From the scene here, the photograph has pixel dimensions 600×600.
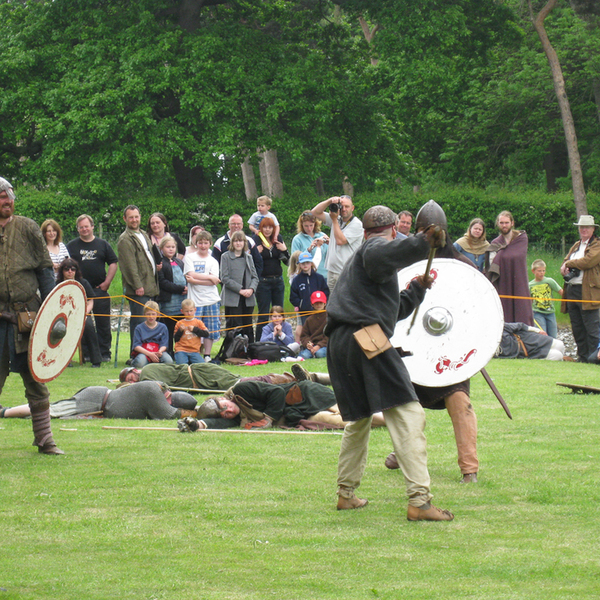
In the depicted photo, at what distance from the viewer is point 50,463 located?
21.3 feet

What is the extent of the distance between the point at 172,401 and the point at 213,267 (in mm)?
4402

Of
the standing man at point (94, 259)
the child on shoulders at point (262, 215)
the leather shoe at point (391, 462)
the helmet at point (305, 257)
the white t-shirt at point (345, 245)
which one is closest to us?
the leather shoe at point (391, 462)

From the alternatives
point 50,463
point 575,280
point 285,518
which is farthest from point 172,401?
point 575,280

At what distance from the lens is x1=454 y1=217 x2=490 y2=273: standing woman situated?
11.9m

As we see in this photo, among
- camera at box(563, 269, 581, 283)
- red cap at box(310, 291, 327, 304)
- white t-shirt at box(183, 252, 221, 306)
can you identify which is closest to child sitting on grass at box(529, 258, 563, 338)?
camera at box(563, 269, 581, 283)

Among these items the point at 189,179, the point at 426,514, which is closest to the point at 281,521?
the point at 426,514

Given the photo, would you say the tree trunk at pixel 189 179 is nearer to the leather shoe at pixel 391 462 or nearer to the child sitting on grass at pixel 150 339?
the child sitting on grass at pixel 150 339

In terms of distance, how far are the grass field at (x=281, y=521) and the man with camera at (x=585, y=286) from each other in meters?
5.66

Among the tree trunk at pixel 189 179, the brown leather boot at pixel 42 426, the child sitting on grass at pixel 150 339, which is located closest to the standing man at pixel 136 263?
the child sitting on grass at pixel 150 339

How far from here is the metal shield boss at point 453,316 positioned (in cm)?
600

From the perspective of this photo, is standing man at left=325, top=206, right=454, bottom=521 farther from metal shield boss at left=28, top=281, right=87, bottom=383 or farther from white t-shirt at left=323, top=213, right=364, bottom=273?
white t-shirt at left=323, top=213, right=364, bottom=273

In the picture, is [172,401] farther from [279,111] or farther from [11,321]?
[279,111]

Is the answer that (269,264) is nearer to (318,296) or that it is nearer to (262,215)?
(262,215)

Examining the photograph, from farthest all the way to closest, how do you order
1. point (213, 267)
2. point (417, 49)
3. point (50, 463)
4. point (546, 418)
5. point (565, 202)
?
1. point (565, 202)
2. point (417, 49)
3. point (213, 267)
4. point (546, 418)
5. point (50, 463)
